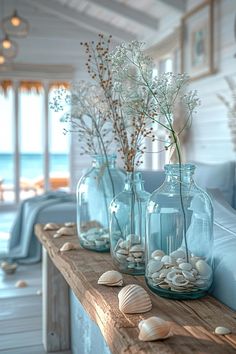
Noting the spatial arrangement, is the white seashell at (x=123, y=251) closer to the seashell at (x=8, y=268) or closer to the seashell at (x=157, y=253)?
the seashell at (x=157, y=253)

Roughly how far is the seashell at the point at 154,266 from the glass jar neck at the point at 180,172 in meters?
0.24

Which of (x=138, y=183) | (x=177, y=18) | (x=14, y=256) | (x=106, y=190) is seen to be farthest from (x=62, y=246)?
(x=177, y=18)

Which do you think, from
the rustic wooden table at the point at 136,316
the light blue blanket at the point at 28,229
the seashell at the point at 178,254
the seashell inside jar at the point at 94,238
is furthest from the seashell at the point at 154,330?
the light blue blanket at the point at 28,229

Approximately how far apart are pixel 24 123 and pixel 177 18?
347cm

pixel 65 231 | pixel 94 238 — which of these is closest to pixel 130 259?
pixel 94 238

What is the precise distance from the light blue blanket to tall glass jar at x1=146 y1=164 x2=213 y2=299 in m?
3.22

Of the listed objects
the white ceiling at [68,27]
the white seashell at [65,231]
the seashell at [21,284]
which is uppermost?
the white ceiling at [68,27]

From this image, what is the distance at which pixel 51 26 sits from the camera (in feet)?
27.0

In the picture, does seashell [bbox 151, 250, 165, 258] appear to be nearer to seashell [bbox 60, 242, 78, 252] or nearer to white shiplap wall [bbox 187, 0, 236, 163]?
seashell [bbox 60, 242, 78, 252]

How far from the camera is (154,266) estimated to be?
1.30 meters

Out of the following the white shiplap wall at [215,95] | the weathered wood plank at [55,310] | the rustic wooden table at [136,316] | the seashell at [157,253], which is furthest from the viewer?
the white shiplap wall at [215,95]

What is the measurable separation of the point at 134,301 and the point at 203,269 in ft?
0.76

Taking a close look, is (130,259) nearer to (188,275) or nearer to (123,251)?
(123,251)

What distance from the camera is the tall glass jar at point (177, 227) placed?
1311mm
